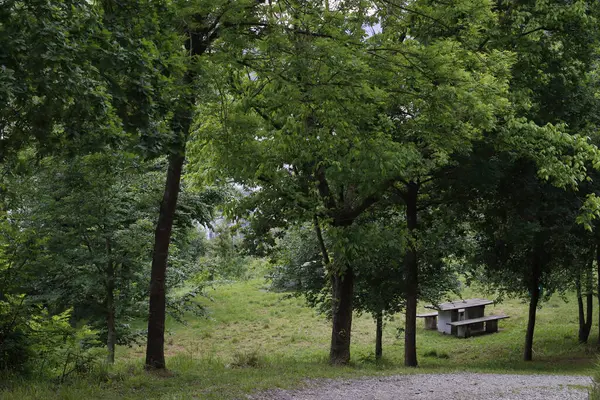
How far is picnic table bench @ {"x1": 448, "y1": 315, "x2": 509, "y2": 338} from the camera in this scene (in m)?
22.2

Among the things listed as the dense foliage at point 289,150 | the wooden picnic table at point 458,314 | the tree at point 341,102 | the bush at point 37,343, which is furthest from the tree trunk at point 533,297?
the bush at point 37,343

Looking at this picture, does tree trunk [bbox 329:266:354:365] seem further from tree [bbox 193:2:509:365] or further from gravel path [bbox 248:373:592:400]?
gravel path [bbox 248:373:592:400]

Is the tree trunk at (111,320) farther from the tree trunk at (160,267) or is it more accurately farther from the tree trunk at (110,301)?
the tree trunk at (160,267)

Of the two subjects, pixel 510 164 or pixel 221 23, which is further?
pixel 510 164

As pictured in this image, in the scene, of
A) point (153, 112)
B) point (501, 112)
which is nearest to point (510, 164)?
point (501, 112)

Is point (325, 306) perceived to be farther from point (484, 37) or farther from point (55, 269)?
point (484, 37)

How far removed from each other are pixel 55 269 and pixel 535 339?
1658 cm

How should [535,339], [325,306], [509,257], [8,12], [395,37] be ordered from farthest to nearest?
[535,339], [325,306], [509,257], [395,37], [8,12]

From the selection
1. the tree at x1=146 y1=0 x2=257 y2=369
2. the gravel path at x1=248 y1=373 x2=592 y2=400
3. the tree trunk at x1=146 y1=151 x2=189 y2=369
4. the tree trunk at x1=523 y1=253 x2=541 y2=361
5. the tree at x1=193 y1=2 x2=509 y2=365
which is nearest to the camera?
the tree at x1=146 y1=0 x2=257 y2=369

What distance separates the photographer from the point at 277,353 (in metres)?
19.2

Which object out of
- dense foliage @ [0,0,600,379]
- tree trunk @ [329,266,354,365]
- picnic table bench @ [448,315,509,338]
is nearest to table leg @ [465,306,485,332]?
picnic table bench @ [448,315,509,338]

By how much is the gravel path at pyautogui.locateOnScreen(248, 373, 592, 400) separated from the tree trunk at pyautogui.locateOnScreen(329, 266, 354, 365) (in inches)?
144

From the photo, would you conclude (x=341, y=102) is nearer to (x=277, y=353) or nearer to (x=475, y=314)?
(x=277, y=353)

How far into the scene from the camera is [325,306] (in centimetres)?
1755
